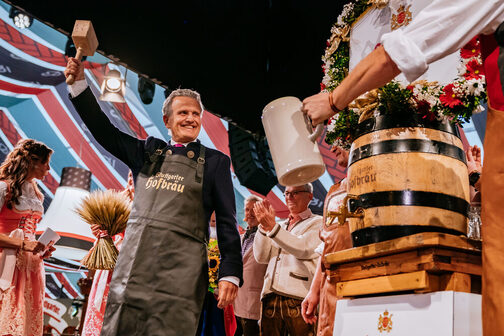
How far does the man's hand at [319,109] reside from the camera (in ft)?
4.56

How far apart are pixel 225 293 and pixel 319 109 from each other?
1020mm

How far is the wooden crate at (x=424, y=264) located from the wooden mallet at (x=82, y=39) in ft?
5.21

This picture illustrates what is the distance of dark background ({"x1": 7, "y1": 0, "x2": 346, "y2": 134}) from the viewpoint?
5293 millimetres

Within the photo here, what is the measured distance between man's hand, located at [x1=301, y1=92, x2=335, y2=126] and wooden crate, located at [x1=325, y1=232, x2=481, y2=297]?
0.45 meters

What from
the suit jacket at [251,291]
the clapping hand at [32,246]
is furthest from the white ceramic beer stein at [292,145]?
the suit jacket at [251,291]

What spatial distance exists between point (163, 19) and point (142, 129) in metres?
2.09

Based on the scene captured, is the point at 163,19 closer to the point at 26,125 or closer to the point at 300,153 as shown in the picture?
the point at 26,125

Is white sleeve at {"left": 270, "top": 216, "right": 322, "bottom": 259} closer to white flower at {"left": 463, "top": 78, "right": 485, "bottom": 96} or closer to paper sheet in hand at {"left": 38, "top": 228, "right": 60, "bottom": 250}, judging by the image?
paper sheet in hand at {"left": 38, "top": 228, "right": 60, "bottom": 250}

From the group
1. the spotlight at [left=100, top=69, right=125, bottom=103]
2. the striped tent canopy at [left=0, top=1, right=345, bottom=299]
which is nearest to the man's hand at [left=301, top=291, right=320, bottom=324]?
the spotlight at [left=100, top=69, right=125, bottom=103]

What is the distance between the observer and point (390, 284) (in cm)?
151

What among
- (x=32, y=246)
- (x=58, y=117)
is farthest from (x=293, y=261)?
(x=58, y=117)

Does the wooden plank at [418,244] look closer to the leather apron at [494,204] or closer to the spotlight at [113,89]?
the leather apron at [494,204]

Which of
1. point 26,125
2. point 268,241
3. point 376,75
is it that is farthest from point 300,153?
point 26,125

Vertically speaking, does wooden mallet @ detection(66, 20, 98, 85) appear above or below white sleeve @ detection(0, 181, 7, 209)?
above
